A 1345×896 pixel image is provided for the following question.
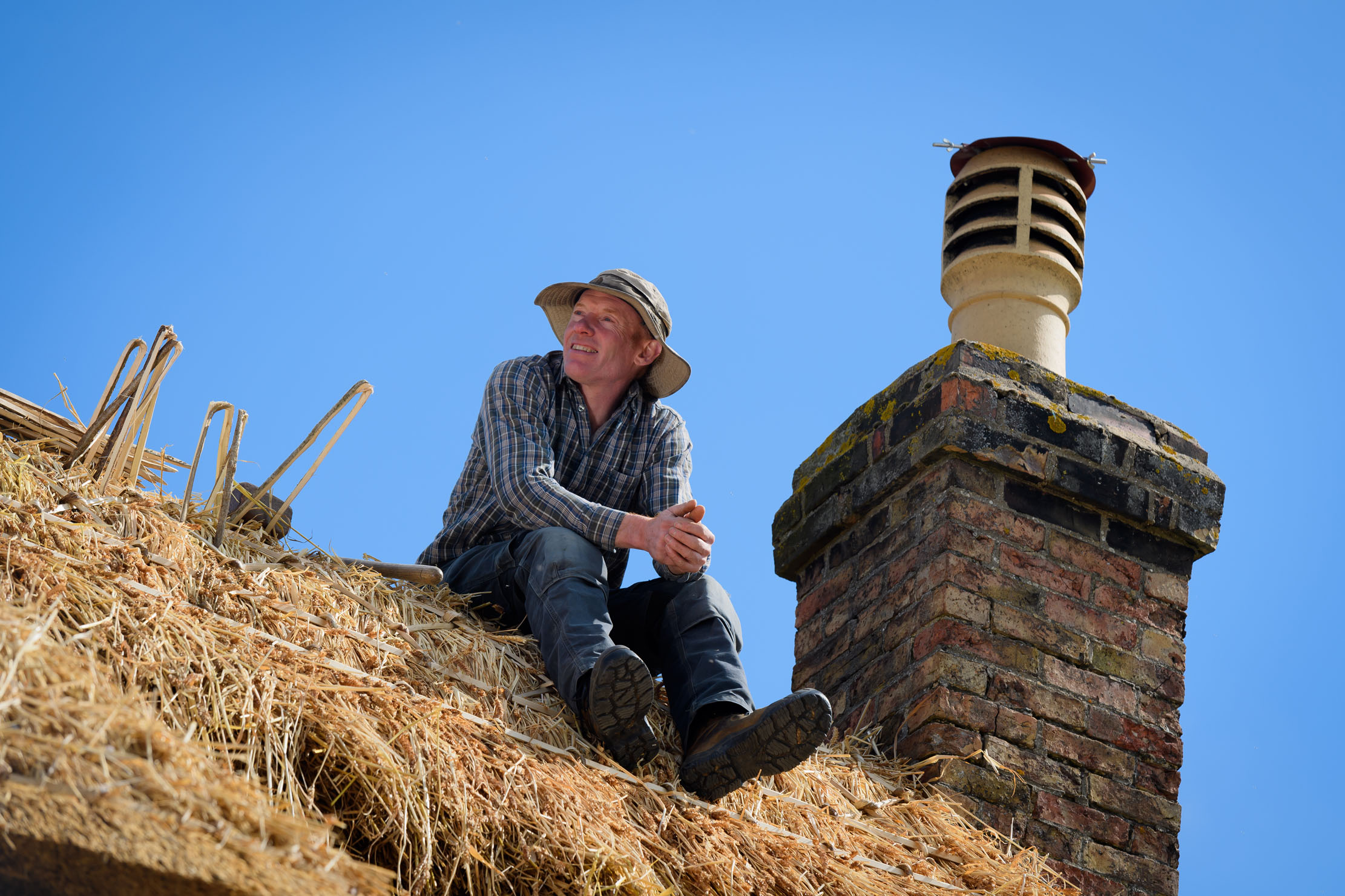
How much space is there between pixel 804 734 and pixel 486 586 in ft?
3.53

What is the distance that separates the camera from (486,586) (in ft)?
12.3

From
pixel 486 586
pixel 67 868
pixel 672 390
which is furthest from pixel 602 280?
pixel 67 868

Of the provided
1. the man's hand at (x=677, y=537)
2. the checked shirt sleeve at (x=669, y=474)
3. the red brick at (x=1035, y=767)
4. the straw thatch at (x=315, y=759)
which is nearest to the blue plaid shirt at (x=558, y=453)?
the checked shirt sleeve at (x=669, y=474)

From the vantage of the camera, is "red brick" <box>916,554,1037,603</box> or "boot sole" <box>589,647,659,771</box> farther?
"red brick" <box>916,554,1037,603</box>

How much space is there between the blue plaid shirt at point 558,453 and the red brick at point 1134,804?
147 centimetres

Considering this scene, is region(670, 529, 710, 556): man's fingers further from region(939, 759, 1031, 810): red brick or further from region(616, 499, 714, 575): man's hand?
region(939, 759, 1031, 810): red brick

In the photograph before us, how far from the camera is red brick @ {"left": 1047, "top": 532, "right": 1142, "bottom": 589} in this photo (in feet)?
14.1

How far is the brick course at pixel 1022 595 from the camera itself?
13.1 ft

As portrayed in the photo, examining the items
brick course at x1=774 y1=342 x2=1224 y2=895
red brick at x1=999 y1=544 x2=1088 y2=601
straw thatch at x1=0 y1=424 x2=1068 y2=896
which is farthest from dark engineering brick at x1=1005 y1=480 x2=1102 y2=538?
straw thatch at x1=0 y1=424 x2=1068 y2=896

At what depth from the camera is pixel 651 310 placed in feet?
13.6

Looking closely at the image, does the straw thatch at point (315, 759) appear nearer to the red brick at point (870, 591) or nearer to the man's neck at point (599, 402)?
the man's neck at point (599, 402)

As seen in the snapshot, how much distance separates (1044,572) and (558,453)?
154 centimetres

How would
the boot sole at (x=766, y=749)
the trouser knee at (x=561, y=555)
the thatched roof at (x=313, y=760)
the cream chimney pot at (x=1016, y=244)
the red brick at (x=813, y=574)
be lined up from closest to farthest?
1. the thatched roof at (x=313, y=760)
2. the boot sole at (x=766, y=749)
3. the trouser knee at (x=561, y=555)
4. the red brick at (x=813, y=574)
5. the cream chimney pot at (x=1016, y=244)

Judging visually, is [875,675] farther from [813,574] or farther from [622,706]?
[622,706]
